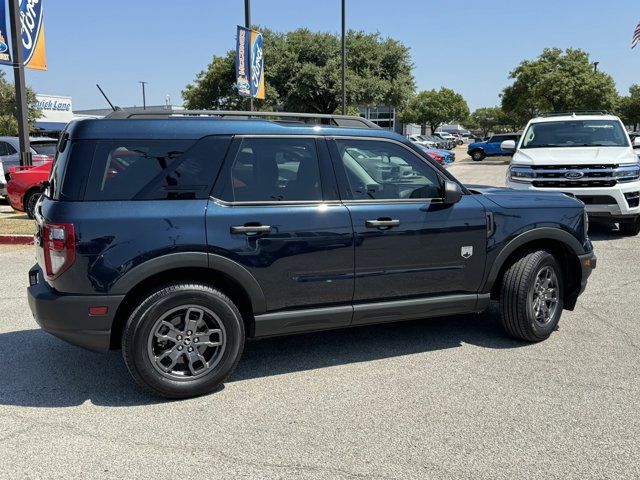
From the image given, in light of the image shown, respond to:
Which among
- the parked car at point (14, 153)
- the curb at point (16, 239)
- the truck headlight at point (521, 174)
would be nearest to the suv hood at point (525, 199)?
the truck headlight at point (521, 174)

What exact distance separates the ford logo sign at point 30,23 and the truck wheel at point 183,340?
9799 millimetres

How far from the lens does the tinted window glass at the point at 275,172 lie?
3892 mm

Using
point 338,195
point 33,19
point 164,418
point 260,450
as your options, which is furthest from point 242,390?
point 33,19

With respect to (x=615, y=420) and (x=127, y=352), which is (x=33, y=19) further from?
(x=615, y=420)

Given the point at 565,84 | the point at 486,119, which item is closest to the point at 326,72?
the point at 565,84

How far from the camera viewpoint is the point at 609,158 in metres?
9.07

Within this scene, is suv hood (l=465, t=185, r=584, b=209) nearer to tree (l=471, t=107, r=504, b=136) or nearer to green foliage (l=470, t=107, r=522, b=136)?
green foliage (l=470, t=107, r=522, b=136)

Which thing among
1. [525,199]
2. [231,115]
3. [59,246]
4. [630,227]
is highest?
[231,115]

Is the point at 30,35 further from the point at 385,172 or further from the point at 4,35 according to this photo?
the point at 385,172

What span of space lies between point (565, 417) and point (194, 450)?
222 centimetres

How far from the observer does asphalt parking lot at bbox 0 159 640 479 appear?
3.00 meters

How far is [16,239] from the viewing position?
946cm

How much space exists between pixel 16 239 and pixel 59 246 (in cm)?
689

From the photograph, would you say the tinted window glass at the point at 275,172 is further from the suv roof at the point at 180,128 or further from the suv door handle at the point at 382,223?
the suv door handle at the point at 382,223
